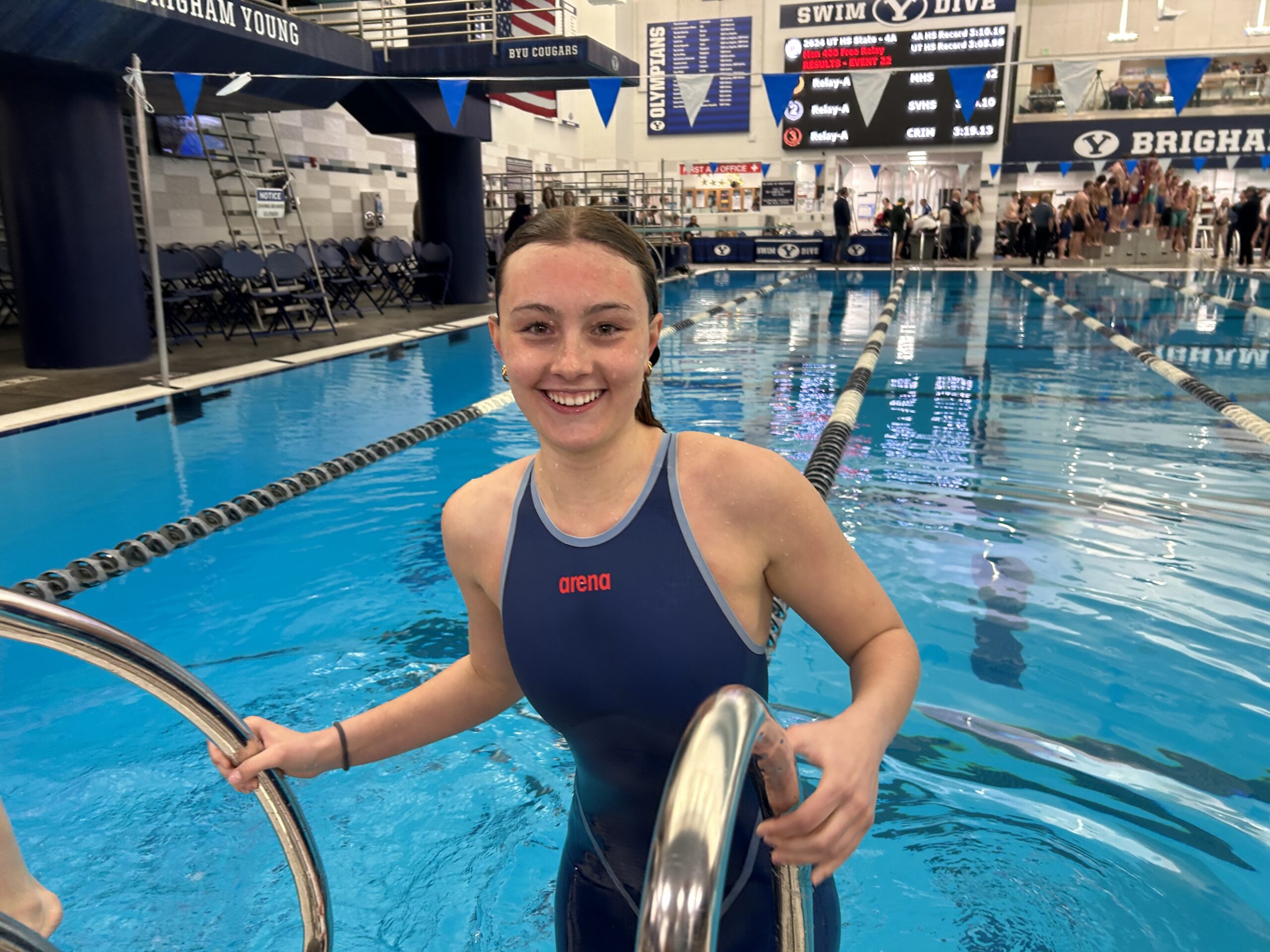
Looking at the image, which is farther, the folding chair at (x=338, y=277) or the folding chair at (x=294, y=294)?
the folding chair at (x=338, y=277)

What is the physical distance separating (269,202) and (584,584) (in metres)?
10.4

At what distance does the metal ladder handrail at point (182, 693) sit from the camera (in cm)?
104

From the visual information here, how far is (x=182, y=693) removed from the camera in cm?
113

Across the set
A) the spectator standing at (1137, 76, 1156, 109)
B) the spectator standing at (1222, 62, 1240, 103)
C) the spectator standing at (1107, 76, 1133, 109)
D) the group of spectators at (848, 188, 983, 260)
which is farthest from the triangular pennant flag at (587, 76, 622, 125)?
the spectator standing at (1222, 62, 1240, 103)

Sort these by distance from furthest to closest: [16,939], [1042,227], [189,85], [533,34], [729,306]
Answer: [1042,227], [533,34], [729,306], [189,85], [16,939]

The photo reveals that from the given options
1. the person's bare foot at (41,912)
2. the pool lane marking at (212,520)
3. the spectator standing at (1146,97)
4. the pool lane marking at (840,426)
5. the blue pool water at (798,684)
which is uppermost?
the spectator standing at (1146,97)

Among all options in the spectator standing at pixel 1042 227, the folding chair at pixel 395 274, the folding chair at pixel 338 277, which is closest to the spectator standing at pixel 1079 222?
the spectator standing at pixel 1042 227

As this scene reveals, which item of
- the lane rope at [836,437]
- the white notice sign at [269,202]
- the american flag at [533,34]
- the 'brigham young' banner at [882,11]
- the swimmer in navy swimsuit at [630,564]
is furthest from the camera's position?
the 'brigham young' banner at [882,11]

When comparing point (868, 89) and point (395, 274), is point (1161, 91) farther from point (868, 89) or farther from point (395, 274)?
point (395, 274)

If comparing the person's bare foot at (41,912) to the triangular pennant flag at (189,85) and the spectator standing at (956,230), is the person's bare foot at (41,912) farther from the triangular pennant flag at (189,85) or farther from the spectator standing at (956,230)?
the spectator standing at (956,230)

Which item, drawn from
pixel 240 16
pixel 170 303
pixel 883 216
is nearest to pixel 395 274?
pixel 170 303

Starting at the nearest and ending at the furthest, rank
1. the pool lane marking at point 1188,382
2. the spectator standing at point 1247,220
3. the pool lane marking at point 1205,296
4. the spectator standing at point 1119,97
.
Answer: the pool lane marking at point 1188,382 → the pool lane marking at point 1205,296 → the spectator standing at point 1247,220 → the spectator standing at point 1119,97

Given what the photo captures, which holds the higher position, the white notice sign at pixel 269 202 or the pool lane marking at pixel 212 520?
the white notice sign at pixel 269 202

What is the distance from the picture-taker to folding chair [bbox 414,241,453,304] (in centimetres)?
1395
